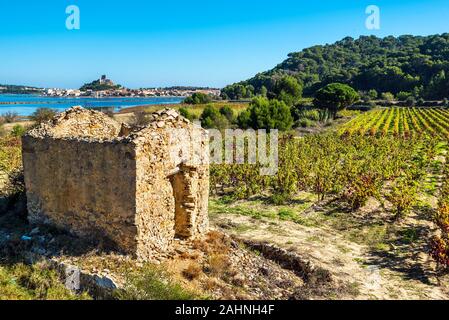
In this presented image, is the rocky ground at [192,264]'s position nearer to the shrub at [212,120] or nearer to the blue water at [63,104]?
the shrub at [212,120]

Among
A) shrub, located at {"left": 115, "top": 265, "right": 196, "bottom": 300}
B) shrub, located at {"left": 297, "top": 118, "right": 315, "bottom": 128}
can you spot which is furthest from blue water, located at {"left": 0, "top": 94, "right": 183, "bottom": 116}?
shrub, located at {"left": 115, "top": 265, "right": 196, "bottom": 300}

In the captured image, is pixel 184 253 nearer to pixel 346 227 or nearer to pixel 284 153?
pixel 346 227

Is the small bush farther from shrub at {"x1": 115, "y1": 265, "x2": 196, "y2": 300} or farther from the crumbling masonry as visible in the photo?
the crumbling masonry

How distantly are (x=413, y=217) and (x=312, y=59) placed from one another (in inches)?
6620

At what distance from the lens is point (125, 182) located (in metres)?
8.16

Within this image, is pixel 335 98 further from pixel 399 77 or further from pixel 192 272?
pixel 192 272

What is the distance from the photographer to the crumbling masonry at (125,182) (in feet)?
27.0

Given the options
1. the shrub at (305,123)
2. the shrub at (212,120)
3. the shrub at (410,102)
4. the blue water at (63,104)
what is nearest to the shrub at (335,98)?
the shrub at (305,123)

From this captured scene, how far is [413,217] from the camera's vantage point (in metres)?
14.6

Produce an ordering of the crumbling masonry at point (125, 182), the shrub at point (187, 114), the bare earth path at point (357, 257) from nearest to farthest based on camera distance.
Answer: the crumbling masonry at point (125, 182), the bare earth path at point (357, 257), the shrub at point (187, 114)

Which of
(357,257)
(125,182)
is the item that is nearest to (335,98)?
(357,257)

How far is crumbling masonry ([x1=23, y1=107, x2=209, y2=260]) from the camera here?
27.0 ft

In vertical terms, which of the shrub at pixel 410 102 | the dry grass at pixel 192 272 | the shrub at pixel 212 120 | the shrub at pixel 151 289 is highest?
the shrub at pixel 410 102

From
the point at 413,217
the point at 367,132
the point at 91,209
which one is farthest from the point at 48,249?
the point at 367,132
